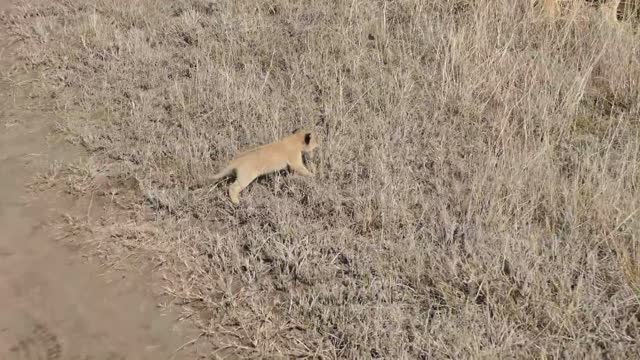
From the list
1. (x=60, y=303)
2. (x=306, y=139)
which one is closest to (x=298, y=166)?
(x=306, y=139)

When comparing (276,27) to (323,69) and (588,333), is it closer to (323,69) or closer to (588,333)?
(323,69)

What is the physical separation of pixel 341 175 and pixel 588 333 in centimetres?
208

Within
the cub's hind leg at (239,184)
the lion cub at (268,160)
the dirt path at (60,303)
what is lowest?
the dirt path at (60,303)

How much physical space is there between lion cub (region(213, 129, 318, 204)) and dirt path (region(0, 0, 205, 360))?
37.0 inches

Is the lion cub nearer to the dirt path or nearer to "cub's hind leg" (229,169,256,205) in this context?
"cub's hind leg" (229,169,256,205)

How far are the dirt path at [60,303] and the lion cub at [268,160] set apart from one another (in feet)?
3.09

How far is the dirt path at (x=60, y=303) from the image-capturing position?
3.31 metres

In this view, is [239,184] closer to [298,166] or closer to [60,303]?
[298,166]

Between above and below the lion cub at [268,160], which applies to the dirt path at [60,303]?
below

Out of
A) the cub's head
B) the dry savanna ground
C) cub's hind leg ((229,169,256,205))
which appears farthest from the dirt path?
the cub's head

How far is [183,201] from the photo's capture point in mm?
4297

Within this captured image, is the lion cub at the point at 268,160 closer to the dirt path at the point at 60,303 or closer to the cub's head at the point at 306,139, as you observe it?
the cub's head at the point at 306,139

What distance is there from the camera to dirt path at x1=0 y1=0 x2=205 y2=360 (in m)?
3.31

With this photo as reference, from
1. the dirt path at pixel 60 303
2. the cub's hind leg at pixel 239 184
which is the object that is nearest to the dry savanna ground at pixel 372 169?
the cub's hind leg at pixel 239 184
